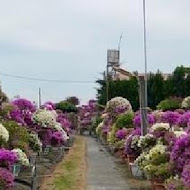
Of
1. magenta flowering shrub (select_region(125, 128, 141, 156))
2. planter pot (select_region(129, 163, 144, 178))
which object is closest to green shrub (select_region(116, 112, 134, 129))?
magenta flowering shrub (select_region(125, 128, 141, 156))

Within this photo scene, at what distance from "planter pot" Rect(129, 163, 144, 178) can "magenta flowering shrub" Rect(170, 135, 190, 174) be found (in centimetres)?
556

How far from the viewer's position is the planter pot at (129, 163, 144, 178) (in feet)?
62.0

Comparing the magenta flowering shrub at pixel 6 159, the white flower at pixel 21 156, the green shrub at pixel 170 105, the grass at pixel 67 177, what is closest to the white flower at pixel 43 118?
the grass at pixel 67 177

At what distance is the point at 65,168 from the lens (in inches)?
898

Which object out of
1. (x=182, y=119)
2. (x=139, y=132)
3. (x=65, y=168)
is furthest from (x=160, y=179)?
(x=65, y=168)

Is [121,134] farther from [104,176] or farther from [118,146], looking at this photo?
[104,176]

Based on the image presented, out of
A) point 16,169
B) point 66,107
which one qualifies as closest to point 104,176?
point 16,169

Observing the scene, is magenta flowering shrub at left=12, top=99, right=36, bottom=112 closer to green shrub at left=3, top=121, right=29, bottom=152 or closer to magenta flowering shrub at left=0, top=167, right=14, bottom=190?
green shrub at left=3, top=121, right=29, bottom=152

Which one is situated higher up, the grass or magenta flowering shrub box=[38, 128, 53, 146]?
magenta flowering shrub box=[38, 128, 53, 146]

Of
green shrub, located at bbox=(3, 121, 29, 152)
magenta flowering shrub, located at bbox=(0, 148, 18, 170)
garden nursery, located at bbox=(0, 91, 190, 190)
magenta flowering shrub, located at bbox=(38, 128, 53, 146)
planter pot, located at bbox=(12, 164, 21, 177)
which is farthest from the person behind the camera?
magenta flowering shrub, located at bbox=(38, 128, 53, 146)

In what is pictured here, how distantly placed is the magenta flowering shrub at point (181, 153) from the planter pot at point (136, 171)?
5.56 metres

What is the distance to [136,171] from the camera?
64.0 ft

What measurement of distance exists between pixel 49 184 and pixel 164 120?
4679 mm

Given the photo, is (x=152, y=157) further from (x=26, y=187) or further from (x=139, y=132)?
(x=139, y=132)
